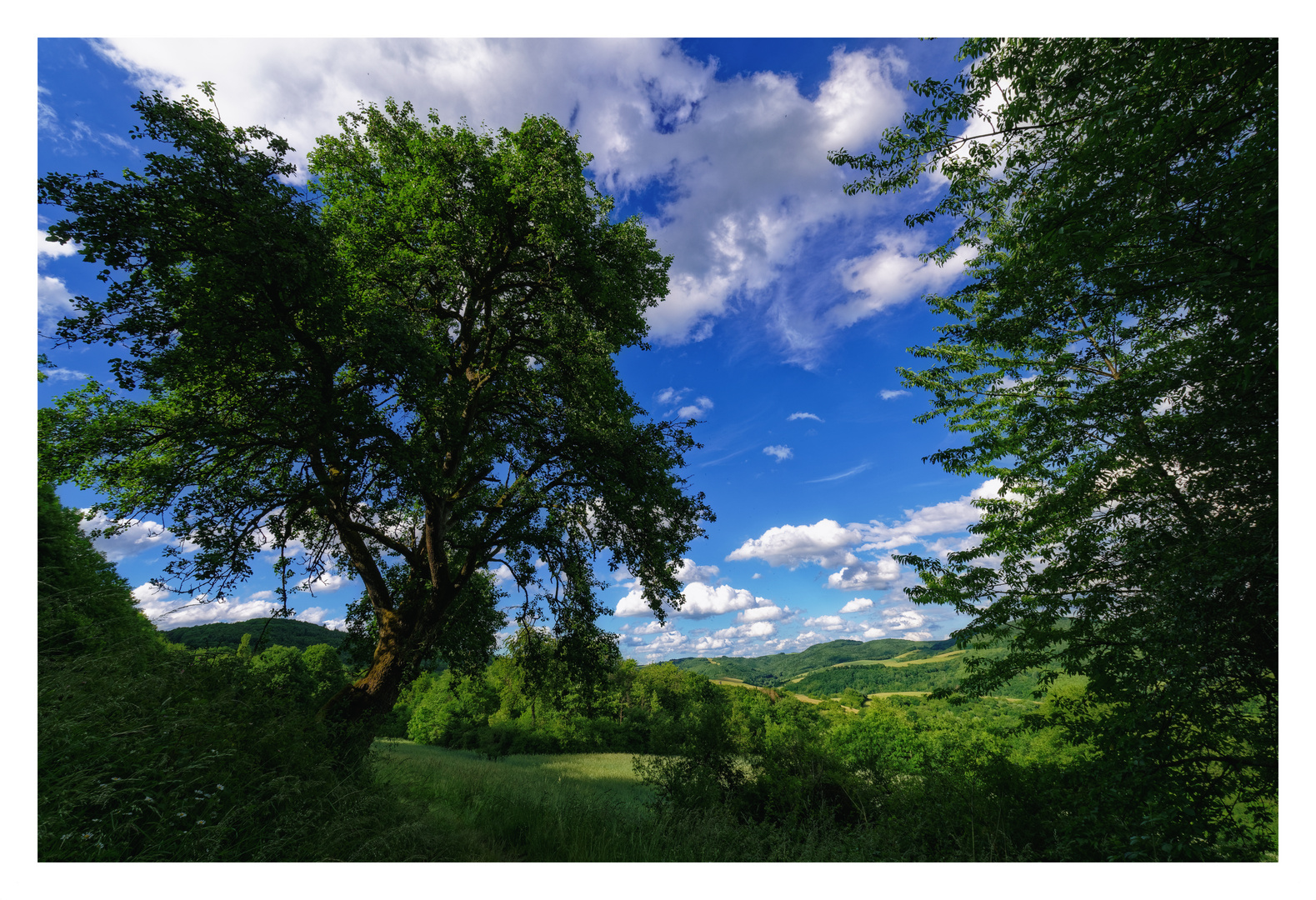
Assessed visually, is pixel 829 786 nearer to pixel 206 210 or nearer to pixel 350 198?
pixel 206 210

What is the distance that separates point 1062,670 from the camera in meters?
8.82

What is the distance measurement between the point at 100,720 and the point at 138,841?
120 centimetres

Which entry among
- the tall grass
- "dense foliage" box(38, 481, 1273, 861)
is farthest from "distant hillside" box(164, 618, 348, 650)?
the tall grass

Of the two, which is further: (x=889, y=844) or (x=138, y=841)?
(x=889, y=844)

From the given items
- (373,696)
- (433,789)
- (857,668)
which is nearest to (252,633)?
(373,696)

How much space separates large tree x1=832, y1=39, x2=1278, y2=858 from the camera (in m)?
5.21

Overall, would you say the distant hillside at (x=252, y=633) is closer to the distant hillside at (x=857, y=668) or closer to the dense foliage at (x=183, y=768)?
the dense foliage at (x=183, y=768)

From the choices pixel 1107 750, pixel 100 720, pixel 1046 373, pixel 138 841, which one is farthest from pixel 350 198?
pixel 1107 750

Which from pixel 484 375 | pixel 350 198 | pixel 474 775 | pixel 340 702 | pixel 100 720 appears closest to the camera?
pixel 100 720

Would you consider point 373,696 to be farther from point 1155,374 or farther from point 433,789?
point 1155,374

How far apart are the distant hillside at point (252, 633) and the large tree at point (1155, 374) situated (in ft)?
42.1

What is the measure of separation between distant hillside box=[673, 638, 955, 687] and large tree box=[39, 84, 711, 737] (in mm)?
68506

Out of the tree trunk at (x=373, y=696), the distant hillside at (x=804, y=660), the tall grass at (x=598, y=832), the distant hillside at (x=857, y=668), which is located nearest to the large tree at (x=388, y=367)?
the tree trunk at (x=373, y=696)

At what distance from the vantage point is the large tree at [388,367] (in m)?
6.44
